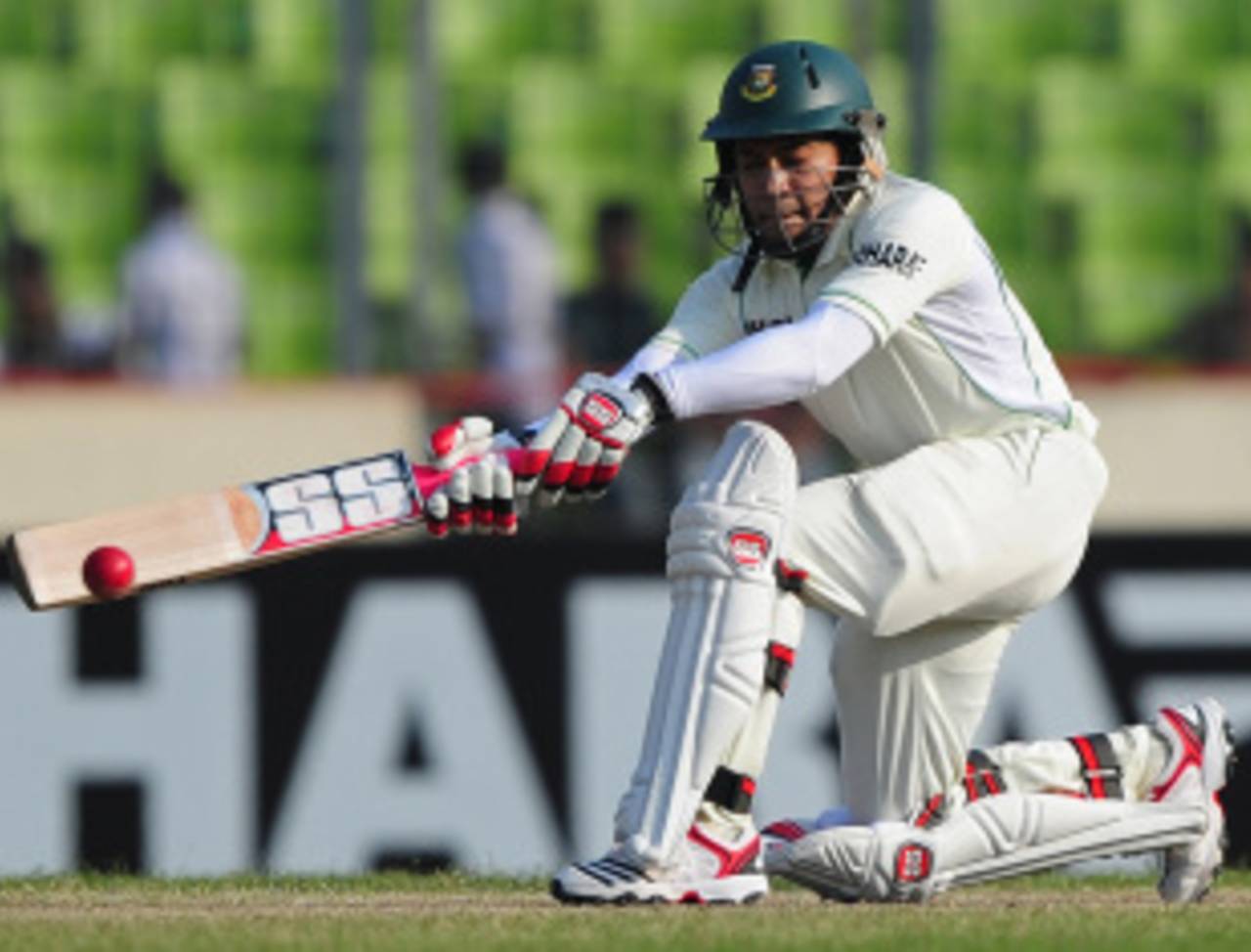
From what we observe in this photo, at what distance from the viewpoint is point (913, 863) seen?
17.7 ft

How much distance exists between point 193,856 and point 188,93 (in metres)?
3.26

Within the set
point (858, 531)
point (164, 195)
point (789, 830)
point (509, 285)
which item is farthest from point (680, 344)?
point (164, 195)

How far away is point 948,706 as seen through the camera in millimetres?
5582

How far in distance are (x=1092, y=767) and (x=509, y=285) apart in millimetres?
3723

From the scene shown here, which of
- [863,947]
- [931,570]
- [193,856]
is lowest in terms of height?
[193,856]

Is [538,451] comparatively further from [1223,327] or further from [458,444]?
[1223,327]

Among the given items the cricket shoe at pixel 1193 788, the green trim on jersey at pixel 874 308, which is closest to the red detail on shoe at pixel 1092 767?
the cricket shoe at pixel 1193 788

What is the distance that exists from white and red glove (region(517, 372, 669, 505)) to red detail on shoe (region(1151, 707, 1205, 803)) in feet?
3.93

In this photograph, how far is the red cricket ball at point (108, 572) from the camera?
516cm

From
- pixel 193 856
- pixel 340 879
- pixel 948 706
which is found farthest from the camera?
pixel 193 856

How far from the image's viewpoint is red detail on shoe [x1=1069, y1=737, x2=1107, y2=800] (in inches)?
222

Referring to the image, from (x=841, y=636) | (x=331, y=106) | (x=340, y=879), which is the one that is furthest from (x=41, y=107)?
(x=841, y=636)

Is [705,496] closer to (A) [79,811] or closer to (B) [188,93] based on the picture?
(A) [79,811]

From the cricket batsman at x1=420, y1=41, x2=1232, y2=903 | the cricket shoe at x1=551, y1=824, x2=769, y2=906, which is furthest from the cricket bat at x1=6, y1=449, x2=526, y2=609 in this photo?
the cricket shoe at x1=551, y1=824, x2=769, y2=906
